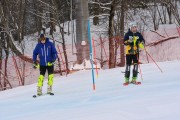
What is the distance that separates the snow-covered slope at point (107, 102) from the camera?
6973 mm

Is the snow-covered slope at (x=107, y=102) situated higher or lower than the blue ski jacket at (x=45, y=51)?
lower

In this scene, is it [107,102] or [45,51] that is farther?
[45,51]

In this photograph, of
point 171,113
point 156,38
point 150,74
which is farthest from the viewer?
point 156,38

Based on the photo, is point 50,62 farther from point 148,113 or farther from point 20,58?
point 20,58

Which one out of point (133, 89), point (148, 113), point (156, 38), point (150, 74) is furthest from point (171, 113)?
point (156, 38)

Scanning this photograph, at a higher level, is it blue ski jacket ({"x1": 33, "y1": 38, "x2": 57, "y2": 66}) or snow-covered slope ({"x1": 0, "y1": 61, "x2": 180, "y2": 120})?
blue ski jacket ({"x1": 33, "y1": 38, "x2": 57, "y2": 66})

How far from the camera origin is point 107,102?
8.38m

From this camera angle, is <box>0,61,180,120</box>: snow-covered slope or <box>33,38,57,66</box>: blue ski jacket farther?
<box>33,38,57,66</box>: blue ski jacket

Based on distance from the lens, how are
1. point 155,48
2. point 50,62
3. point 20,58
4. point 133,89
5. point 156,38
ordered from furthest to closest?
point 156,38
point 155,48
point 20,58
point 50,62
point 133,89

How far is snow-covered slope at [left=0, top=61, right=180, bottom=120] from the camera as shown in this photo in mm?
6973

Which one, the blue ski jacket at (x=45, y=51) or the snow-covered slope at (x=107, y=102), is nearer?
the snow-covered slope at (x=107, y=102)

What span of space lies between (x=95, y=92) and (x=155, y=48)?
18.6 m

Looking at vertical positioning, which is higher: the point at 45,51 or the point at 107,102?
the point at 45,51

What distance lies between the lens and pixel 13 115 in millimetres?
8414
